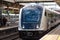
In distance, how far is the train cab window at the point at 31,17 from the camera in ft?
41.1

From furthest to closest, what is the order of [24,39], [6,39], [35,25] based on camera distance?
[6,39] → [24,39] → [35,25]

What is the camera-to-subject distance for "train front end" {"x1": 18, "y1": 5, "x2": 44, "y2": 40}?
12.5m

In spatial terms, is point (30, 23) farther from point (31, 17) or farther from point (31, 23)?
point (31, 17)

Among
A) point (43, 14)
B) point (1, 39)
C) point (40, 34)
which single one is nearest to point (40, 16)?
point (43, 14)

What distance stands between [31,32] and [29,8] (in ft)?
6.16

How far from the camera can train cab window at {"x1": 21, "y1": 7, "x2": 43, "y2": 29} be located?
493 inches

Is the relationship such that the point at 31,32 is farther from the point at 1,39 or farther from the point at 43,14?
the point at 1,39

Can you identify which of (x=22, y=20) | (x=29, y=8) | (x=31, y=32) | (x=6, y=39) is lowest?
(x=6, y=39)

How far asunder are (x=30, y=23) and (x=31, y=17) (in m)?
0.49

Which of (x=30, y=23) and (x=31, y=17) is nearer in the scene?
(x=30, y=23)

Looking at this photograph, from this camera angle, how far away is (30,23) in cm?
1253

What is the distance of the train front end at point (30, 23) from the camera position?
1245cm

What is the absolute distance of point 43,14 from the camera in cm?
1295

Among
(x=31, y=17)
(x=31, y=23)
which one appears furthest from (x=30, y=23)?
(x=31, y=17)
